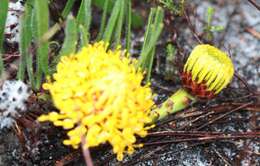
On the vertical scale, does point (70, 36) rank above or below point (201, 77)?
above

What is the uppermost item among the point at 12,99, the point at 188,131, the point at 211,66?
the point at 211,66

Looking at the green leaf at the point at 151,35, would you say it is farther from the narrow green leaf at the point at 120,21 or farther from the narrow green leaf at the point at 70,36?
the narrow green leaf at the point at 70,36

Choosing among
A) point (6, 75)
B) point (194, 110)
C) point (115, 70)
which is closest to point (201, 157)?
point (194, 110)

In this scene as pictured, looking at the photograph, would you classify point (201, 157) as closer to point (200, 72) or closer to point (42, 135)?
point (200, 72)

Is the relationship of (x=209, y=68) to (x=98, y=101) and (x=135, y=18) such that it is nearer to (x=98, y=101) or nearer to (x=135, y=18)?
(x=98, y=101)

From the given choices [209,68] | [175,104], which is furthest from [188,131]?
[209,68]

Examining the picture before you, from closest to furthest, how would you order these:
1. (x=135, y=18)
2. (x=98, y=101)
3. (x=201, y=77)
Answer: (x=98, y=101) → (x=201, y=77) → (x=135, y=18)

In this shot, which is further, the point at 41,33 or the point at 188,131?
the point at 188,131
